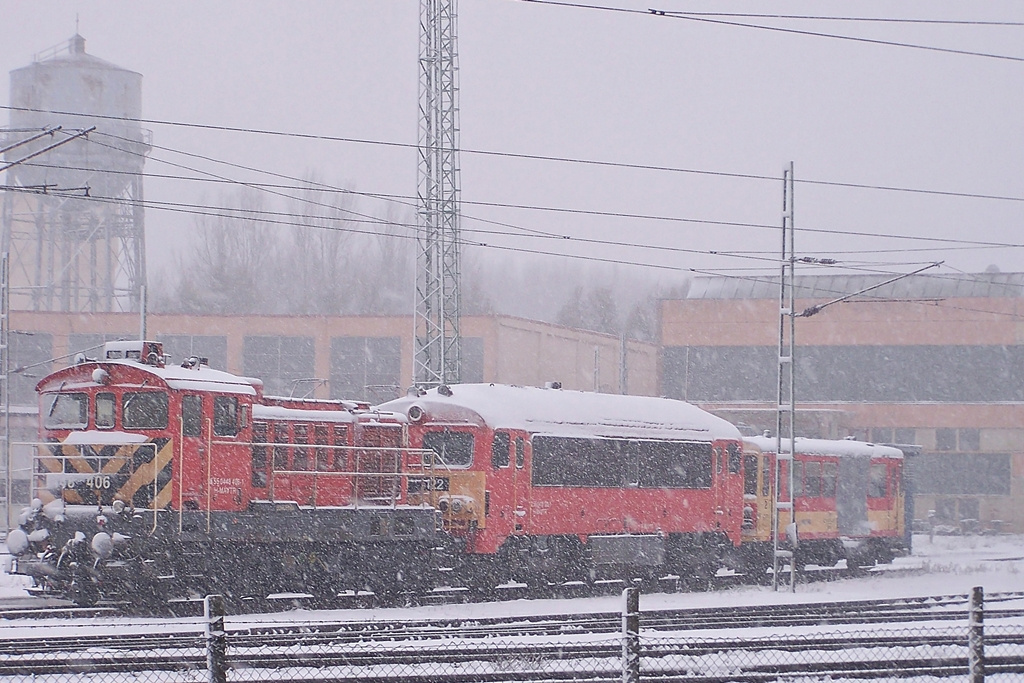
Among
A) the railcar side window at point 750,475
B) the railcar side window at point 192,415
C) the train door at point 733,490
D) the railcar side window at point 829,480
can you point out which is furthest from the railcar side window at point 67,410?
the railcar side window at point 829,480

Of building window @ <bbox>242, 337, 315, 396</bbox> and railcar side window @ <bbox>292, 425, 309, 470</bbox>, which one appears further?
building window @ <bbox>242, 337, 315, 396</bbox>

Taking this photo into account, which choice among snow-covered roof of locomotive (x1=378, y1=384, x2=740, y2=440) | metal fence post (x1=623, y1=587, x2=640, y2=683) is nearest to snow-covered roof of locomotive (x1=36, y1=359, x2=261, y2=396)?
snow-covered roof of locomotive (x1=378, y1=384, x2=740, y2=440)

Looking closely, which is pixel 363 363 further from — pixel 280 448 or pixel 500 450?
pixel 280 448

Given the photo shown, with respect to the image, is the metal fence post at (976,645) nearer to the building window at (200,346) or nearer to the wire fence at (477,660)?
the wire fence at (477,660)

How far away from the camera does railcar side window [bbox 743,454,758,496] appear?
1127 inches

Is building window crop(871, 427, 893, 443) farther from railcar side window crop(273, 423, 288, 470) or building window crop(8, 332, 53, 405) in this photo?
railcar side window crop(273, 423, 288, 470)

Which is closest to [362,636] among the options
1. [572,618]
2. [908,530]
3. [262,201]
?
[572,618]

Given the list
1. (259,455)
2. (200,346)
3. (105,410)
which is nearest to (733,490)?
(259,455)

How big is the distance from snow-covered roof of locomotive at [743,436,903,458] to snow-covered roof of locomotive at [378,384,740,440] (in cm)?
353

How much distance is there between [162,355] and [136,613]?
401 cm

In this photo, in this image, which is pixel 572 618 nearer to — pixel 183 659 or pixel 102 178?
pixel 183 659

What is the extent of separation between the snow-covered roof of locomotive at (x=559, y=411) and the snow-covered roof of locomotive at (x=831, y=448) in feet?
11.6

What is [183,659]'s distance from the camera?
11.0 meters

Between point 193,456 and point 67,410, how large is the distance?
2.28m
